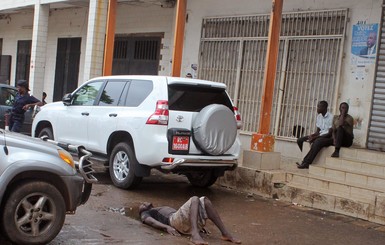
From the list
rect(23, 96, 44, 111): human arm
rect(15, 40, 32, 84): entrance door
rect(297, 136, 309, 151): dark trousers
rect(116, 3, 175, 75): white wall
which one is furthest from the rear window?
rect(15, 40, 32, 84): entrance door

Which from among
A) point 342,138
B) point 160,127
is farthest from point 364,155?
point 160,127

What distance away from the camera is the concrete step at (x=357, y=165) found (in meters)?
8.27

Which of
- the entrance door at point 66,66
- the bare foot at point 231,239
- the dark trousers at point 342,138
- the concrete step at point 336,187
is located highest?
the entrance door at point 66,66

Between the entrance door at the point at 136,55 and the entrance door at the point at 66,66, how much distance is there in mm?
2341

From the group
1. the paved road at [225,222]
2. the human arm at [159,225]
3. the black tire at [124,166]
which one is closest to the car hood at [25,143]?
the paved road at [225,222]

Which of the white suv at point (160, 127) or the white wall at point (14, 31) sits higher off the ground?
the white wall at point (14, 31)

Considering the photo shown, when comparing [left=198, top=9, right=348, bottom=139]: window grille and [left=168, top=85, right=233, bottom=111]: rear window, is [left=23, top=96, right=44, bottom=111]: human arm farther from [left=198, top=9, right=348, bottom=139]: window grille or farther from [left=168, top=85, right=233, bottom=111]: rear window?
[left=198, top=9, right=348, bottom=139]: window grille

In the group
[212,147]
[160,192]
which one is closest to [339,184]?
[212,147]

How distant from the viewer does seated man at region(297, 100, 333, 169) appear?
9.23 m

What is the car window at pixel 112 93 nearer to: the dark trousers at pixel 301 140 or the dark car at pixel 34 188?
the dark car at pixel 34 188

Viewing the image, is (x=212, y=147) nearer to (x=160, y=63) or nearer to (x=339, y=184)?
(x=339, y=184)

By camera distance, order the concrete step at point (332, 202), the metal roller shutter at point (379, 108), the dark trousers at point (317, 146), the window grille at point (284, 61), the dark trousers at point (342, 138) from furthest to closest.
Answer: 1. the window grille at point (284, 61)
2. the metal roller shutter at point (379, 108)
3. the dark trousers at point (317, 146)
4. the dark trousers at point (342, 138)
5. the concrete step at point (332, 202)

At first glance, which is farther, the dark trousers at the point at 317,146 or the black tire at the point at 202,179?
the dark trousers at the point at 317,146

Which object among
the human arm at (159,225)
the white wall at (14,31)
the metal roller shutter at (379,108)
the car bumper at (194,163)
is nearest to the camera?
the human arm at (159,225)
